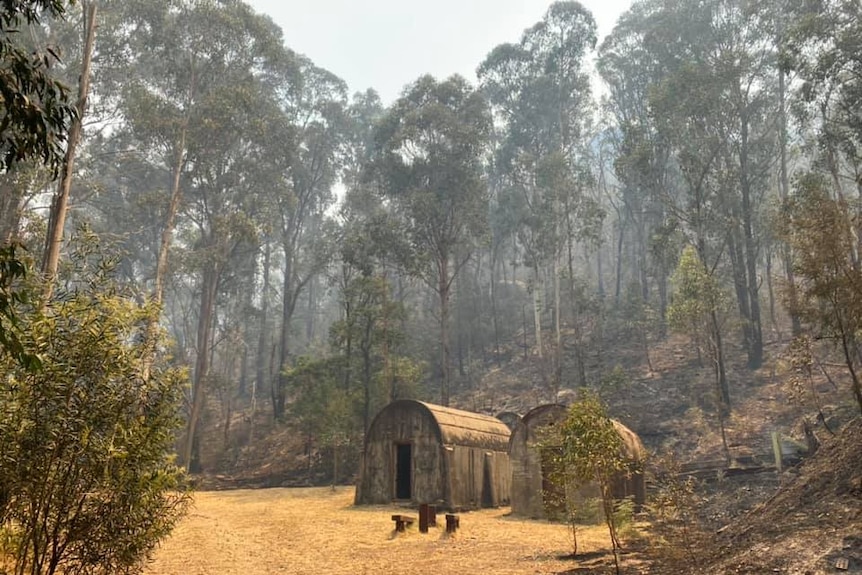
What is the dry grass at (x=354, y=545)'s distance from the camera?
43.4 feet

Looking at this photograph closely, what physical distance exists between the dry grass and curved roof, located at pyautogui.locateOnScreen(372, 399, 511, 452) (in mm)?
3270

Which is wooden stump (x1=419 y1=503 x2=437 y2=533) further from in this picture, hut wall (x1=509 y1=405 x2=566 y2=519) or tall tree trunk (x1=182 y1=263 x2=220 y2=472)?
tall tree trunk (x1=182 y1=263 x2=220 y2=472)

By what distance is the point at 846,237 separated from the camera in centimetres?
1677

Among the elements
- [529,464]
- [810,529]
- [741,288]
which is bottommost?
[810,529]

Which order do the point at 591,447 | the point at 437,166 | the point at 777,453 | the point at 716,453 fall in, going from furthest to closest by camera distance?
1. the point at 437,166
2. the point at 716,453
3. the point at 777,453
4. the point at 591,447

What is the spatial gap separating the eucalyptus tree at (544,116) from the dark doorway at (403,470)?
2493cm

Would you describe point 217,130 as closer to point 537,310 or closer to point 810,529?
point 537,310

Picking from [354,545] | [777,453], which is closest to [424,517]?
[354,545]

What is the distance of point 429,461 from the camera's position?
81.9 feet

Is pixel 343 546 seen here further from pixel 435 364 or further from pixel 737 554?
pixel 435 364

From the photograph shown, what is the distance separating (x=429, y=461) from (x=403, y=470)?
2728 millimetres

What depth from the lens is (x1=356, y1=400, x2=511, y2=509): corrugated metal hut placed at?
24.6 meters

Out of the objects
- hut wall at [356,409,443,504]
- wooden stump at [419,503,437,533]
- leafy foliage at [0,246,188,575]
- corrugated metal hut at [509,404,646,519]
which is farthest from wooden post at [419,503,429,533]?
leafy foliage at [0,246,188,575]

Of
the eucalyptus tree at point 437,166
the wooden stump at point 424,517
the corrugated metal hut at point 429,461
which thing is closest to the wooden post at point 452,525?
the wooden stump at point 424,517
